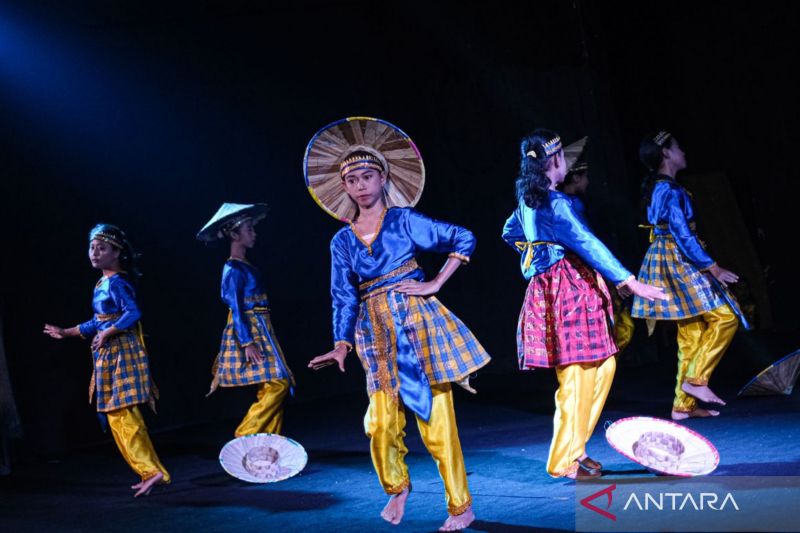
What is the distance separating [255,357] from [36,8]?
3.47 m

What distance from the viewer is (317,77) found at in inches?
334

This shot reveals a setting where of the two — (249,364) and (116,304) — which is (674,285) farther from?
(116,304)

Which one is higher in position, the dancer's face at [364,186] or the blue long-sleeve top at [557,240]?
the dancer's face at [364,186]

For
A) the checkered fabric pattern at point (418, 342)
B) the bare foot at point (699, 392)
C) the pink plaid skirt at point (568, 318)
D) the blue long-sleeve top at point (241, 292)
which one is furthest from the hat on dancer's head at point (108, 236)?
the bare foot at point (699, 392)

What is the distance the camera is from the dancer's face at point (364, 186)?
3.57m

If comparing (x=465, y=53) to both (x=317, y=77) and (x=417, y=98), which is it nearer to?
(x=417, y=98)

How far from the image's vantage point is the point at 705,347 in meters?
5.05

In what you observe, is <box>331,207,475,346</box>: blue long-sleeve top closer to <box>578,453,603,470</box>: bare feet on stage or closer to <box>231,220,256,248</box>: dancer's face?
<box>578,453,603,470</box>: bare feet on stage

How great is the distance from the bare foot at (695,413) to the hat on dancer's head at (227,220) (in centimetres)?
258

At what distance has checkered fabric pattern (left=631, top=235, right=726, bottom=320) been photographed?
16.4ft

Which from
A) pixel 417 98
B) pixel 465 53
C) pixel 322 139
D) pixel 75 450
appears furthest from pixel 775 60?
pixel 75 450

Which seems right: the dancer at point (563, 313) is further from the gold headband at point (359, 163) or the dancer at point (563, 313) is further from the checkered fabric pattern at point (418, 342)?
the gold headband at point (359, 163)

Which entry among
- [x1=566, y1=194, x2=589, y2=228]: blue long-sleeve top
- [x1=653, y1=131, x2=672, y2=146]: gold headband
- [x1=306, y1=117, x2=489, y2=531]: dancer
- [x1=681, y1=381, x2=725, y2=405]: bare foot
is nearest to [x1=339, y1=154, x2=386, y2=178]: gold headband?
[x1=306, y1=117, x2=489, y2=531]: dancer

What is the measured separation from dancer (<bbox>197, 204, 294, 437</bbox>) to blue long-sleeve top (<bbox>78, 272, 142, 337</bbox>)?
530 mm
